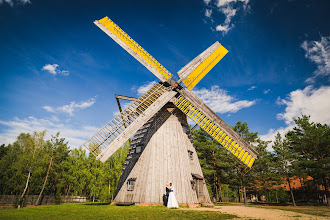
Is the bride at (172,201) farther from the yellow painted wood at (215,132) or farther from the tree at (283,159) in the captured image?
the tree at (283,159)

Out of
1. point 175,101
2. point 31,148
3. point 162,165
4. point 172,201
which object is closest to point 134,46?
point 175,101

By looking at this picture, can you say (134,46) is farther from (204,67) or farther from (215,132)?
(215,132)

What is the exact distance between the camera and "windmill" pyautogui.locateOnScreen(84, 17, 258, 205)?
1190cm

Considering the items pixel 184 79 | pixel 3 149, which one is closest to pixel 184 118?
pixel 184 79

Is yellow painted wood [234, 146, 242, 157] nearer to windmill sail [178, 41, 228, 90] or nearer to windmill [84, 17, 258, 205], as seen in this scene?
windmill [84, 17, 258, 205]

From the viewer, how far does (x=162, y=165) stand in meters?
12.5

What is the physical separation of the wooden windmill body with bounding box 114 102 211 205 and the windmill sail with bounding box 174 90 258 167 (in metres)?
1.32

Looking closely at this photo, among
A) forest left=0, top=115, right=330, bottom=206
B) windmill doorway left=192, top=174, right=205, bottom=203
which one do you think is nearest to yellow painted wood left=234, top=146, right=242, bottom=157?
windmill doorway left=192, top=174, right=205, bottom=203

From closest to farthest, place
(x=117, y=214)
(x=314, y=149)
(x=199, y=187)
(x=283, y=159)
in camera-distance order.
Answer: (x=117, y=214), (x=199, y=187), (x=314, y=149), (x=283, y=159)

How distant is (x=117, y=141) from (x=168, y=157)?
4.09 meters

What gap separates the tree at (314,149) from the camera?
71.8 feet

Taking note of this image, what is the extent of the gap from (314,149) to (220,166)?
13477mm

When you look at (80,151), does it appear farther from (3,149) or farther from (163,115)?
(163,115)

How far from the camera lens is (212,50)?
1647 centimetres
